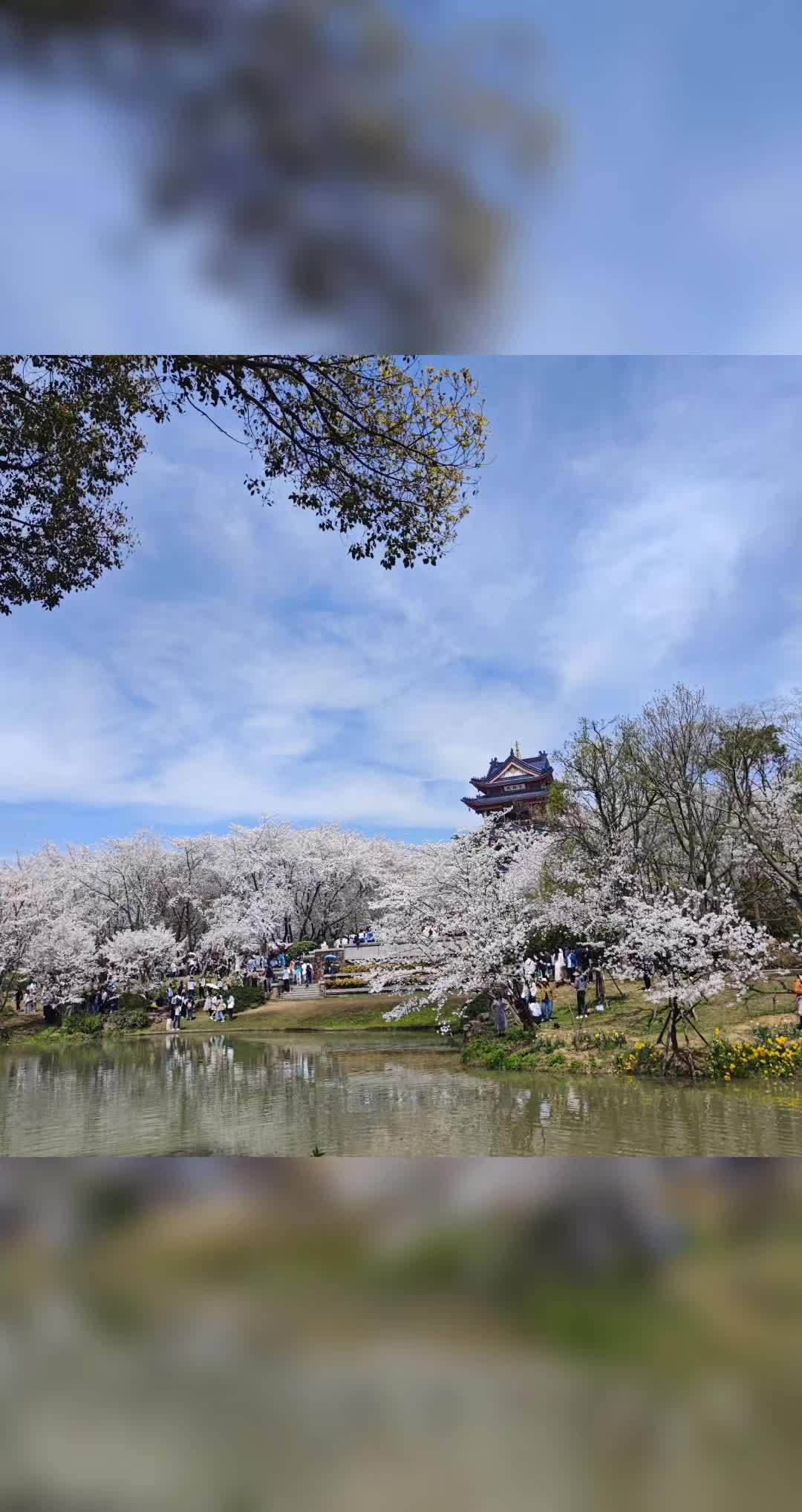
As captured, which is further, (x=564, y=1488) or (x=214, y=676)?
(x=214, y=676)

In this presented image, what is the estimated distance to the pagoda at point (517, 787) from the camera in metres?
4.64

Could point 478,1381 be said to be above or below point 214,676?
below

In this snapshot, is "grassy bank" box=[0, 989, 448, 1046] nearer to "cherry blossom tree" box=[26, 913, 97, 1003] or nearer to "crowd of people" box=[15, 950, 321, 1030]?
"crowd of people" box=[15, 950, 321, 1030]

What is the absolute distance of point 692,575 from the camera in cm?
290

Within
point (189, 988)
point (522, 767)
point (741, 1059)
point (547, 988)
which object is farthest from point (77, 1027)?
point (741, 1059)

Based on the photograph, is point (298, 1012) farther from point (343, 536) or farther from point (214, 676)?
point (343, 536)

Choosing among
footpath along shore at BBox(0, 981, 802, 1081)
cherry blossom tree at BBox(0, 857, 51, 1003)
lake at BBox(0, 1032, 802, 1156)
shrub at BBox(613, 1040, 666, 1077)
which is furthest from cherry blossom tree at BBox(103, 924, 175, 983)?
shrub at BBox(613, 1040, 666, 1077)

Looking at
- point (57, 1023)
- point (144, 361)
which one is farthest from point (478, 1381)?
point (57, 1023)

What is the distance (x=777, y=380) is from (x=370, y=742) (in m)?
2.08

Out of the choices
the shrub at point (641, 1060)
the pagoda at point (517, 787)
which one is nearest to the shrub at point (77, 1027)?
the pagoda at point (517, 787)
